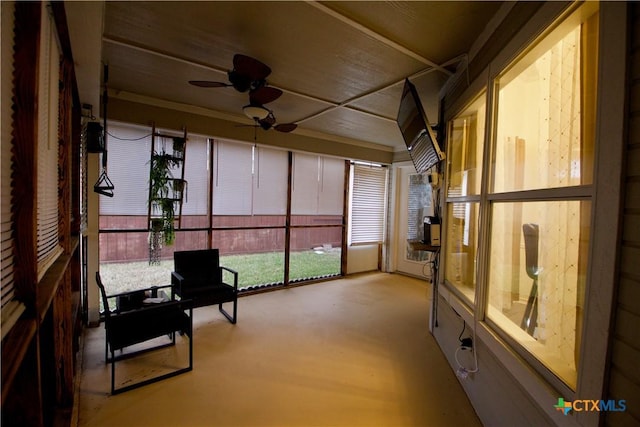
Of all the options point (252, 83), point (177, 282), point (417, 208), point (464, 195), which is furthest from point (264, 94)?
point (417, 208)

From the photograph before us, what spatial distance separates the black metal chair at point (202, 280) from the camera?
10.0 ft

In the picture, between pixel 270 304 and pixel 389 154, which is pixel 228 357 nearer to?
pixel 270 304

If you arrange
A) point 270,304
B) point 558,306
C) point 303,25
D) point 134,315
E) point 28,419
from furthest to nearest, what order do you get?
point 270,304 → point 134,315 → point 303,25 → point 558,306 → point 28,419

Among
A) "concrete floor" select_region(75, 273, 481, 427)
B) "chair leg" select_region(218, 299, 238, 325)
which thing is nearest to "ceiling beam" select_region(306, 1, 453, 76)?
"concrete floor" select_region(75, 273, 481, 427)

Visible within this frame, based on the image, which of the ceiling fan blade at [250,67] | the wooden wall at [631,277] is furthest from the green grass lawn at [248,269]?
the wooden wall at [631,277]

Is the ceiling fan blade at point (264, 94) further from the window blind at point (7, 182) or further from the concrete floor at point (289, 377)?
the concrete floor at point (289, 377)

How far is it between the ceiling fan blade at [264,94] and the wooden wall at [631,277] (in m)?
1.91

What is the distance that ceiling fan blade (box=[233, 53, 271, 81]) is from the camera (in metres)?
1.83

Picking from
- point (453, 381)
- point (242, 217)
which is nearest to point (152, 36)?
point (242, 217)

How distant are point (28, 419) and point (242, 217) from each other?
3.41 meters

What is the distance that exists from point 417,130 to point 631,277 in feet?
5.74

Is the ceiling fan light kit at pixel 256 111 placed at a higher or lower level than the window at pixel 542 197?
higher

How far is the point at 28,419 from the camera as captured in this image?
917 millimetres

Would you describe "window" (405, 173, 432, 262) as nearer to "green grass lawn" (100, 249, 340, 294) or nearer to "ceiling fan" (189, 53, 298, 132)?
"green grass lawn" (100, 249, 340, 294)
